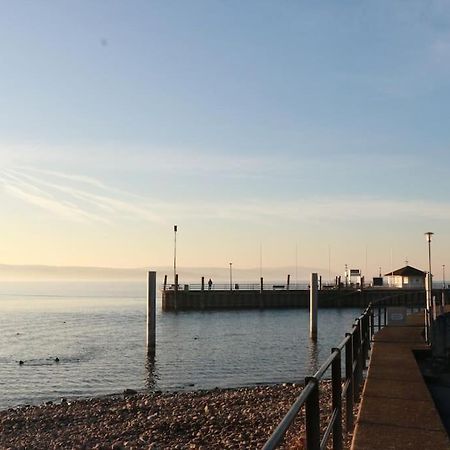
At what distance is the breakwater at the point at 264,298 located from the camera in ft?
235

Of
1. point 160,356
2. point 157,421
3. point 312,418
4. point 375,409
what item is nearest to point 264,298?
point 160,356

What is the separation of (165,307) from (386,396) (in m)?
63.9

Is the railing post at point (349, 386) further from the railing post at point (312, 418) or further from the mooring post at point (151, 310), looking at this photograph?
the mooring post at point (151, 310)

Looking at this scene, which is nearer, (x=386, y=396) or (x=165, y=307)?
(x=386, y=396)

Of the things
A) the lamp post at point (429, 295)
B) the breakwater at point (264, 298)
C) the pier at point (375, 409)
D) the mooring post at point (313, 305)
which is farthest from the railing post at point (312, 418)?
the breakwater at point (264, 298)

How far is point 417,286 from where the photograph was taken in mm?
78000

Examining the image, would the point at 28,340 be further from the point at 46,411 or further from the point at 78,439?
the point at 78,439

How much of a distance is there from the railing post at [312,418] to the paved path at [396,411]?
2287mm

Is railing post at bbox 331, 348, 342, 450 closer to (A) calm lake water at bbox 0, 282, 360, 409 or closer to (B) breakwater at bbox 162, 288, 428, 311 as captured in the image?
(A) calm lake water at bbox 0, 282, 360, 409

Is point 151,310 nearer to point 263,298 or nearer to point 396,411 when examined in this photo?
point 396,411

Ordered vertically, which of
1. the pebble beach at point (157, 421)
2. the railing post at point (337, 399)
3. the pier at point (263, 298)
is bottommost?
the pebble beach at point (157, 421)

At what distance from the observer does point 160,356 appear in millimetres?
35406

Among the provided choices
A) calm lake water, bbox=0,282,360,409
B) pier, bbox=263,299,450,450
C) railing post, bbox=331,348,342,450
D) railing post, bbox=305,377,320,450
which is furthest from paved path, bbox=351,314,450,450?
calm lake water, bbox=0,282,360,409

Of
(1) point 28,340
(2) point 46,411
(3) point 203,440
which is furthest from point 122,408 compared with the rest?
(1) point 28,340
